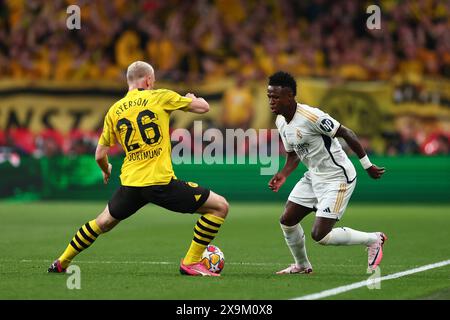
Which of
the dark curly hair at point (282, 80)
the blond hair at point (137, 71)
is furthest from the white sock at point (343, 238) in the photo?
the blond hair at point (137, 71)

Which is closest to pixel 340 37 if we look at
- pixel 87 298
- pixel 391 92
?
pixel 391 92

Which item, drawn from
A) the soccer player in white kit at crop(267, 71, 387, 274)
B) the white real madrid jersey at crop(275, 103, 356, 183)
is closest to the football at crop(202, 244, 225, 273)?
the soccer player in white kit at crop(267, 71, 387, 274)

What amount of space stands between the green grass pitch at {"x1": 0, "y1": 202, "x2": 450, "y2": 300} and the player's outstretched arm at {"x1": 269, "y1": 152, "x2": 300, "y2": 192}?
94 centimetres

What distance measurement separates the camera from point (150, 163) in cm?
995

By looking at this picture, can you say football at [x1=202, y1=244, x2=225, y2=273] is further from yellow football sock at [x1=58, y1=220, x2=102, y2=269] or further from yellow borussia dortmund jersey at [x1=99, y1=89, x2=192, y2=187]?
yellow football sock at [x1=58, y1=220, x2=102, y2=269]

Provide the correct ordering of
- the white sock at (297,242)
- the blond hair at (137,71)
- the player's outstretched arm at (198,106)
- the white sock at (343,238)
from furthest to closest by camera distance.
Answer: the white sock at (297,242)
the white sock at (343,238)
the blond hair at (137,71)
the player's outstretched arm at (198,106)

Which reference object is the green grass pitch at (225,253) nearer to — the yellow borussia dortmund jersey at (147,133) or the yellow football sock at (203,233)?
the yellow football sock at (203,233)

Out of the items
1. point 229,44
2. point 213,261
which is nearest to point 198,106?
point 213,261

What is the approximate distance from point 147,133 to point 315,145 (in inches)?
69.3

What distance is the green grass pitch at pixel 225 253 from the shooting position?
28.9 ft

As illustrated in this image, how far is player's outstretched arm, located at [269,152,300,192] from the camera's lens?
35.0 ft

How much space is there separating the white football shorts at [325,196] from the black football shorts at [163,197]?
1.13 meters

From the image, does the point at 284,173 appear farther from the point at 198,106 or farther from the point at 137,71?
the point at 137,71

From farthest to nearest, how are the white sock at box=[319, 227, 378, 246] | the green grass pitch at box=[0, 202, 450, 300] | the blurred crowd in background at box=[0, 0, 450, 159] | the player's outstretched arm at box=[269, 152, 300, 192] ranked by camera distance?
the blurred crowd in background at box=[0, 0, 450, 159], the player's outstretched arm at box=[269, 152, 300, 192], the white sock at box=[319, 227, 378, 246], the green grass pitch at box=[0, 202, 450, 300]
